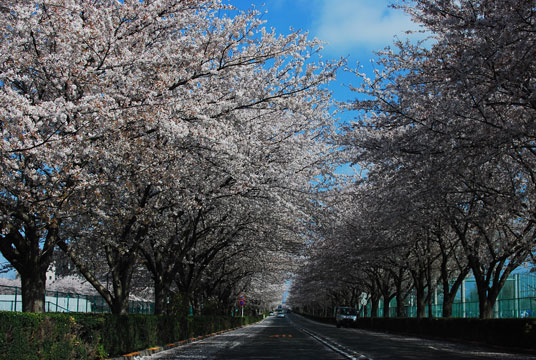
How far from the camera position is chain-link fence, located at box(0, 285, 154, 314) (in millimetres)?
28180

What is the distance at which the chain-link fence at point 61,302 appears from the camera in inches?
1109

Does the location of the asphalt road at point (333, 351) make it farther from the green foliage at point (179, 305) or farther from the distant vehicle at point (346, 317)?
the distant vehicle at point (346, 317)

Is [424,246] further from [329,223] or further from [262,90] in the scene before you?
[262,90]

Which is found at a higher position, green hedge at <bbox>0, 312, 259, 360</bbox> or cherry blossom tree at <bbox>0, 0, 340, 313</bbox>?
cherry blossom tree at <bbox>0, 0, 340, 313</bbox>

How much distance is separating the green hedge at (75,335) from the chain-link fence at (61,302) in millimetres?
10721

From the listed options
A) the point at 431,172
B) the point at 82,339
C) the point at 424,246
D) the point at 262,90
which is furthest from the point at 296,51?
the point at 424,246

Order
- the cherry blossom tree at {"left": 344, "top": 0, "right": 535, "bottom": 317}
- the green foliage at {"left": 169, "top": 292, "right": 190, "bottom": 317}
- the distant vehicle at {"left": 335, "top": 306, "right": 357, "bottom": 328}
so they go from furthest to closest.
→ the distant vehicle at {"left": 335, "top": 306, "right": 357, "bottom": 328} < the green foliage at {"left": 169, "top": 292, "right": 190, "bottom": 317} < the cherry blossom tree at {"left": 344, "top": 0, "right": 535, "bottom": 317}

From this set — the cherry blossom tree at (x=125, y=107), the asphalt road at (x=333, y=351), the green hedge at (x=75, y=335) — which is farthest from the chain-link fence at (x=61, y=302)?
the cherry blossom tree at (x=125, y=107)

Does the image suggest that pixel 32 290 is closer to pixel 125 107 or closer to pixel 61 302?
pixel 125 107

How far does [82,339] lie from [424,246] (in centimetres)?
2659

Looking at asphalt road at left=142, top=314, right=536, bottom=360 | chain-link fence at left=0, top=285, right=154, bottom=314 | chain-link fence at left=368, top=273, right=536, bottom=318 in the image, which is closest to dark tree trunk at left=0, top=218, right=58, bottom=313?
asphalt road at left=142, top=314, right=536, bottom=360

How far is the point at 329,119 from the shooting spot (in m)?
18.8

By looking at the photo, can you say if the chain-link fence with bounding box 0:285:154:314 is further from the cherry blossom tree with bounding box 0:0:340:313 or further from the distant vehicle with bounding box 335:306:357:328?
the distant vehicle with bounding box 335:306:357:328

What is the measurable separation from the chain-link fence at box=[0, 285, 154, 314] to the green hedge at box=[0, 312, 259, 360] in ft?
35.2
